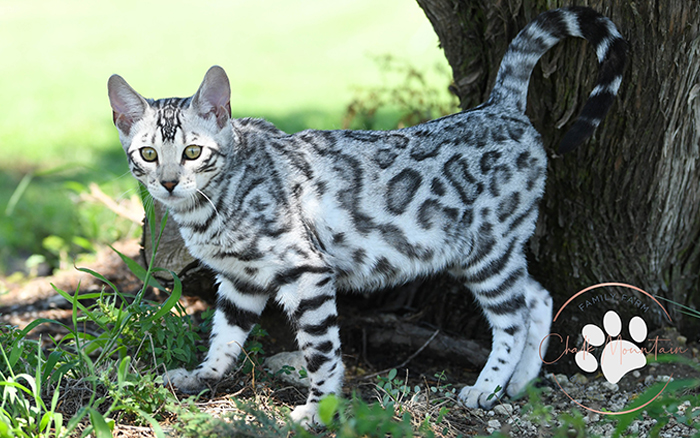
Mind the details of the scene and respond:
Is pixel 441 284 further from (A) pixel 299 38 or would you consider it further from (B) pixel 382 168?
(A) pixel 299 38

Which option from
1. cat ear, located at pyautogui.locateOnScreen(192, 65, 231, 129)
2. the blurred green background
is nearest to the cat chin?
cat ear, located at pyautogui.locateOnScreen(192, 65, 231, 129)

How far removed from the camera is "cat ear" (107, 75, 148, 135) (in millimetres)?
2695

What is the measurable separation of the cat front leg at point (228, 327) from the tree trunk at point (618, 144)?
5.28 feet

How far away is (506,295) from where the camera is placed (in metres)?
3.15

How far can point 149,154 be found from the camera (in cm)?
267

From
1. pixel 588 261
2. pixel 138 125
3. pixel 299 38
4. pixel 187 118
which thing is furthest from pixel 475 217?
pixel 299 38

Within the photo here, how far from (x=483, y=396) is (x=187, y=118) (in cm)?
188

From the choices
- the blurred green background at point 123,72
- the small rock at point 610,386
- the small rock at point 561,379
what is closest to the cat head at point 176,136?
the blurred green background at point 123,72

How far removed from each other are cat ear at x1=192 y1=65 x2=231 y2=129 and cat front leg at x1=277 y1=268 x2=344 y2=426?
79 centimetres

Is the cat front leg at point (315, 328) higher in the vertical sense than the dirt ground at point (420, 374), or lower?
higher

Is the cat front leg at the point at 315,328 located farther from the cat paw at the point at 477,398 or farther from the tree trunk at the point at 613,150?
the tree trunk at the point at 613,150

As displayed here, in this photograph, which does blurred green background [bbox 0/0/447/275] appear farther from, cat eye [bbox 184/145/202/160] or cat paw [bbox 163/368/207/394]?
cat paw [bbox 163/368/207/394]

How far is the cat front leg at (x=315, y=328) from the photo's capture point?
9.02 feet

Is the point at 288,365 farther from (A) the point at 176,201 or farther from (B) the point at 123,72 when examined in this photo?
(B) the point at 123,72
